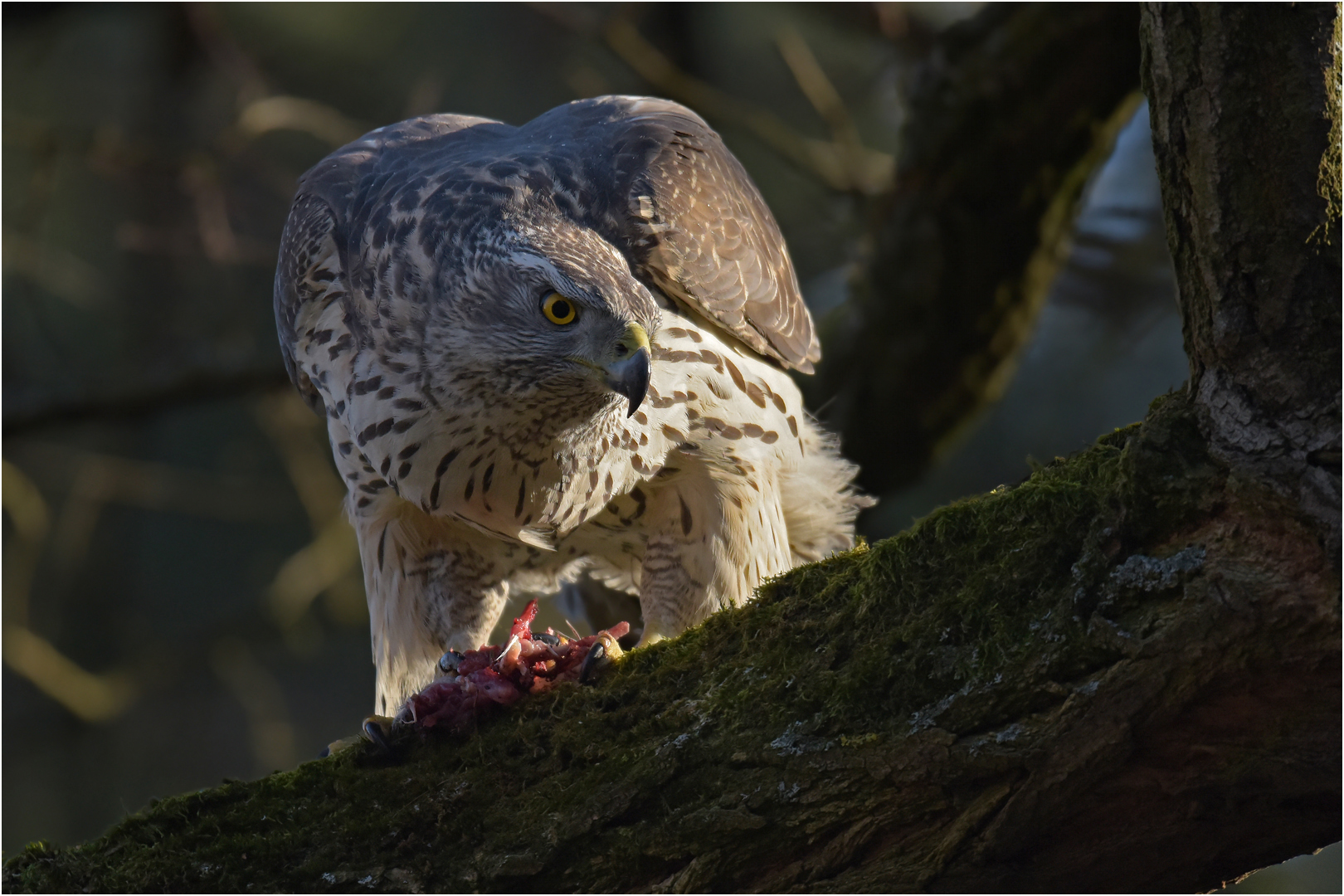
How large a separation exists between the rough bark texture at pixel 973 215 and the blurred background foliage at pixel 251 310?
5 centimetres

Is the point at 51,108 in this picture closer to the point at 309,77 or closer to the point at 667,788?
the point at 309,77

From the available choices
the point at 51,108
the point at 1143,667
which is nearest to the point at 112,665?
the point at 51,108

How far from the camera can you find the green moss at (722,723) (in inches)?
91.4

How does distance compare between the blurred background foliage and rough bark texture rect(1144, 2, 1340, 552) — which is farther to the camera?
the blurred background foliage

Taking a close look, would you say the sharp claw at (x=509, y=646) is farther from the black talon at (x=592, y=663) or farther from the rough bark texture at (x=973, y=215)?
the rough bark texture at (x=973, y=215)

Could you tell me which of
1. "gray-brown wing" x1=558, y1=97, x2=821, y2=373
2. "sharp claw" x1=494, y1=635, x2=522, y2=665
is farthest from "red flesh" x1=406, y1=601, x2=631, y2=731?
"gray-brown wing" x1=558, y1=97, x2=821, y2=373

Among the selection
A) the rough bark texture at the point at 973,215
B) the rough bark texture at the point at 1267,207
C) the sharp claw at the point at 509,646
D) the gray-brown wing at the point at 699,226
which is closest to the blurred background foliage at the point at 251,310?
the rough bark texture at the point at 973,215

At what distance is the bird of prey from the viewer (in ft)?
11.2

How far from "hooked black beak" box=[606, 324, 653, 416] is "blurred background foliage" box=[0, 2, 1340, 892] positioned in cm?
240

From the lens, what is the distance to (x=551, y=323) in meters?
3.29

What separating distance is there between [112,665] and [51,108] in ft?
17.1

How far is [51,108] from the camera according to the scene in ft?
36.3

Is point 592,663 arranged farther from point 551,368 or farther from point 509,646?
point 551,368

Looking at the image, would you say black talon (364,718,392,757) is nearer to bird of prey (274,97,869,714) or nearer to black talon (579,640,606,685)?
black talon (579,640,606,685)
